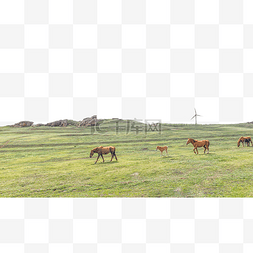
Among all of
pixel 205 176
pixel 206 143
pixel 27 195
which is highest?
pixel 206 143

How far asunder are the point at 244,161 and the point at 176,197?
1387 cm

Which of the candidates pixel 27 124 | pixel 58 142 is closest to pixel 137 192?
pixel 58 142

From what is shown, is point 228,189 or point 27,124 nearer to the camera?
point 228,189

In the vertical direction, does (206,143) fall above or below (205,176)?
above

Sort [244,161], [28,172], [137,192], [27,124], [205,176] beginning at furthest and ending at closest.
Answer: [27,124], [28,172], [244,161], [205,176], [137,192]

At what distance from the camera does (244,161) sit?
23.4 m

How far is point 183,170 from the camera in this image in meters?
21.4

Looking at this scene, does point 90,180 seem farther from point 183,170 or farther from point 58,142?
point 58,142

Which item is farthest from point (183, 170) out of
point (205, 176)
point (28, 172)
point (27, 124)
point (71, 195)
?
point (27, 124)

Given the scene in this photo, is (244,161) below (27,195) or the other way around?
the other way around

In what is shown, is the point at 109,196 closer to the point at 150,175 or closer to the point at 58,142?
the point at 150,175

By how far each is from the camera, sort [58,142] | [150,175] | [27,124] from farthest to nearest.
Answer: [27,124] → [58,142] → [150,175]

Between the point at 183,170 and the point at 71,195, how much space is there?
12.7 meters

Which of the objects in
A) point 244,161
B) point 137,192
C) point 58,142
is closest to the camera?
point 137,192
